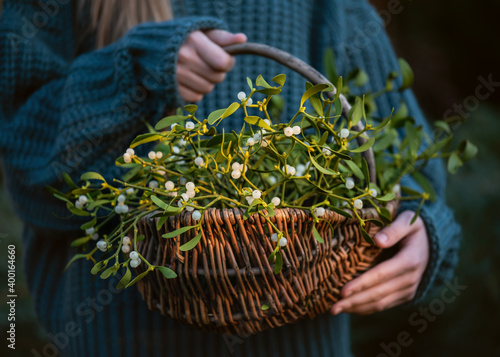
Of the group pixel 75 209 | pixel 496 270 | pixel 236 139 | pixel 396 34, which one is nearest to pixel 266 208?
pixel 236 139

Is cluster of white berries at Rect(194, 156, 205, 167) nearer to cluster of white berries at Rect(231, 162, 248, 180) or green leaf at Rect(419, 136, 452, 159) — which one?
cluster of white berries at Rect(231, 162, 248, 180)

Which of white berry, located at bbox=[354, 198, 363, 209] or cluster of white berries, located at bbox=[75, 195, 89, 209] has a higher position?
white berry, located at bbox=[354, 198, 363, 209]

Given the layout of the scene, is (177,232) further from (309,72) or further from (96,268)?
(309,72)

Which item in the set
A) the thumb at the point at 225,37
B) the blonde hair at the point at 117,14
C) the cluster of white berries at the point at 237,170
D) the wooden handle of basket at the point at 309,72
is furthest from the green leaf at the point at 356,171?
the blonde hair at the point at 117,14

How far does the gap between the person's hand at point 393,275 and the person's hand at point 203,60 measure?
1.04ft

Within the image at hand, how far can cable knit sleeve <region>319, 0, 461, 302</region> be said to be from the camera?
36.5 inches

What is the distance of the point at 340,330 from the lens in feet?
3.00

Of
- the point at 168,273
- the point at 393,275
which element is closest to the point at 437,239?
the point at 393,275

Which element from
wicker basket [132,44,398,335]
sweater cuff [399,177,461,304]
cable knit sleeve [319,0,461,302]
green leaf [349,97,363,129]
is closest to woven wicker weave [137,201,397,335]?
wicker basket [132,44,398,335]

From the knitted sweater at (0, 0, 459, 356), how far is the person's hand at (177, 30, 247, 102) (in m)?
0.02

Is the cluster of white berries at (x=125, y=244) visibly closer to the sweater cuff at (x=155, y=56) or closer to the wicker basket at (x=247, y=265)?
the wicker basket at (x=247, y=265)

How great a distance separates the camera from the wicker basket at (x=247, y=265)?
52 centimetres

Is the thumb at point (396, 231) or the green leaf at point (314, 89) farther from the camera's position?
the thumb at point (396, 231)

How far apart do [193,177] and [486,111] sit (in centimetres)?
202
